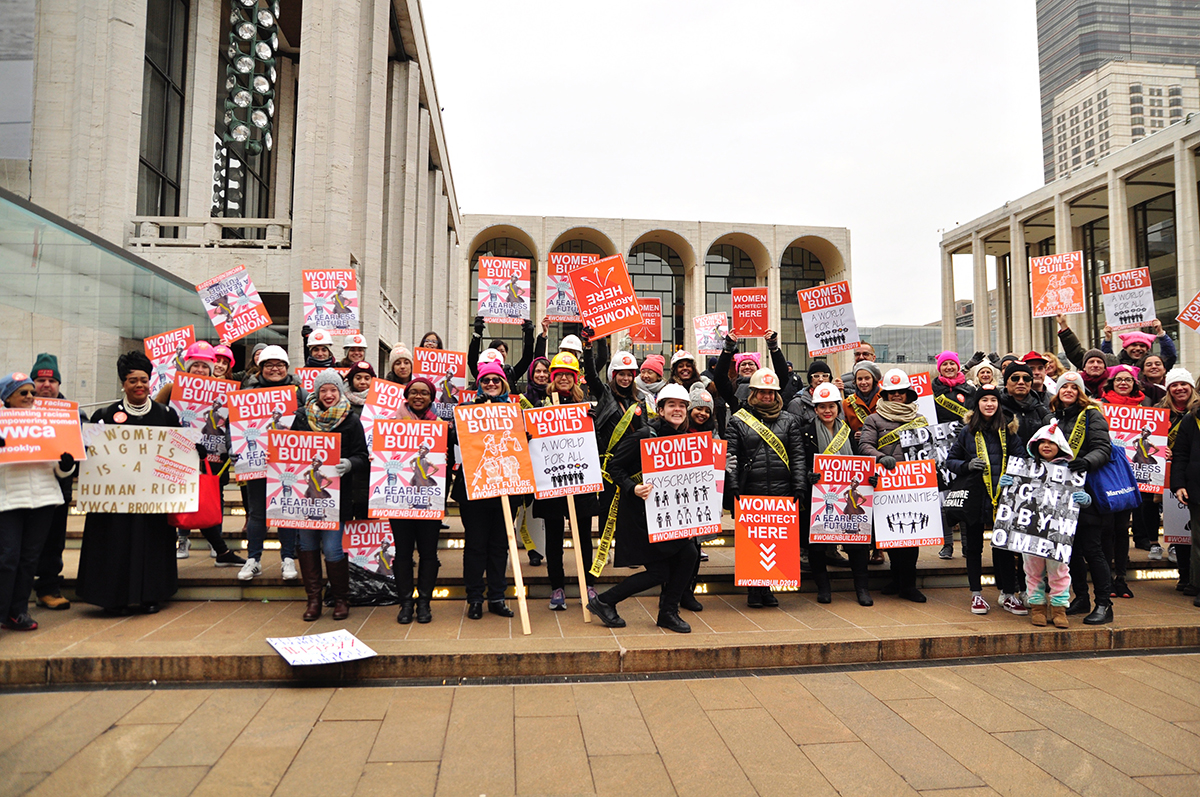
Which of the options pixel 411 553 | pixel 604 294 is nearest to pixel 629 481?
pixel 411 553

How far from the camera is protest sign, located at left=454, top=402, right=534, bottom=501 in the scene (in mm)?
5855

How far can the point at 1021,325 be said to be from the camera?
150 feet

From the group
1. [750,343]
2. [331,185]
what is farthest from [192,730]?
[750,343]

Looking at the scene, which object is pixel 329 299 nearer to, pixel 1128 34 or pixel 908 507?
pixel 908 507

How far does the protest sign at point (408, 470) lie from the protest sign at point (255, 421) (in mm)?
1322

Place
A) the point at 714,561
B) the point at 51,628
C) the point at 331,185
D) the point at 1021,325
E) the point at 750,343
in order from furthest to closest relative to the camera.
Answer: the point at 750,343 → the point at 1021,325 → the point at 331,185 → the point at 714,561 → the point at 51,628

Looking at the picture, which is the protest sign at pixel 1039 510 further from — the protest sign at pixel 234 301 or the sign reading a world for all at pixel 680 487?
the protest sign at pixel 234 301

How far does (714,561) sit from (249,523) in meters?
4.88

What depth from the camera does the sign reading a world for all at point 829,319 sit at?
9594 millimetres

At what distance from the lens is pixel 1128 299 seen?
10586 mm

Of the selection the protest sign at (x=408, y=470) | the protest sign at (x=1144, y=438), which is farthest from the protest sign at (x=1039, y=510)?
the protest sign at (x=408, y=470)

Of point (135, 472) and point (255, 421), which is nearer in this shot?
point (135, 472)

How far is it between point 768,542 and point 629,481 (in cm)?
147

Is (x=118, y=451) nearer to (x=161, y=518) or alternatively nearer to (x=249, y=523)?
(x=161, y=518)
